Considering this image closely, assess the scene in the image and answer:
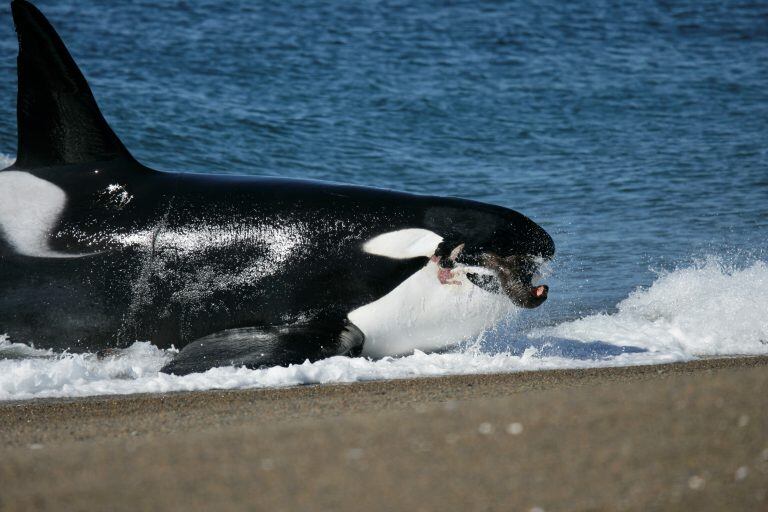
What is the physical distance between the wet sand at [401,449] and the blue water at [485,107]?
14.4ft

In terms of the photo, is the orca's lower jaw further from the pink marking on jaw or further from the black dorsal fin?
the black dorsal fin

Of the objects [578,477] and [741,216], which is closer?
[578,477]

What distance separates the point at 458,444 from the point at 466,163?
1654cm

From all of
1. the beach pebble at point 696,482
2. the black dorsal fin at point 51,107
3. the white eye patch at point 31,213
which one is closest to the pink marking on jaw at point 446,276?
the black dorsal fin at point 51,107

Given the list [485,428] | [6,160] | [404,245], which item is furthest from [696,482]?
[6,160]

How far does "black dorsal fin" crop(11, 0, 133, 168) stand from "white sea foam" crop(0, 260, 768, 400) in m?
1.57

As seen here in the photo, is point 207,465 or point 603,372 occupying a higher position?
point 207,465

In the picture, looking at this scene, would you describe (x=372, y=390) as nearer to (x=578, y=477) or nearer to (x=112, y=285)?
(x=578, y=477)

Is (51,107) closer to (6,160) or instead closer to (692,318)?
(692,318)

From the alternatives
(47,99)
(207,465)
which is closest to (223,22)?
(47,99)

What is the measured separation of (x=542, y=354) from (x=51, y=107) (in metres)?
4.34

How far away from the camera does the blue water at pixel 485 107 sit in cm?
1628

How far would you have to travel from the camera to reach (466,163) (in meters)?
21.4

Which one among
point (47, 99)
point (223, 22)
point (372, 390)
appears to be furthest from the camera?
point (223, 22)
